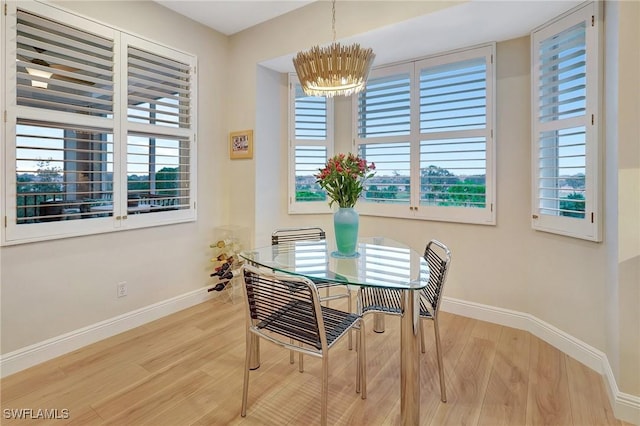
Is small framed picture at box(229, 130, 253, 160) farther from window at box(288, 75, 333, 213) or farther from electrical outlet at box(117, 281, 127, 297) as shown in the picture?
electrical outlet at box(117, 281, 127, 297)

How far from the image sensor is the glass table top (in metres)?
1.65

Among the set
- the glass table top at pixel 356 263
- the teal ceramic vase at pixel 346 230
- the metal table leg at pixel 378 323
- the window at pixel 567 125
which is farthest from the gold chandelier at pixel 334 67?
the metal table leg at pixel 378 323

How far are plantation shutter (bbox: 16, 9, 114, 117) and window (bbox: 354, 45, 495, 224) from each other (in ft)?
7.75

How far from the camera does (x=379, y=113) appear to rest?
347 cm

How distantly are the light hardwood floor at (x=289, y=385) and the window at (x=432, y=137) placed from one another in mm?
1219

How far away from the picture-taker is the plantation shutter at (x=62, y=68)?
7.17 ft

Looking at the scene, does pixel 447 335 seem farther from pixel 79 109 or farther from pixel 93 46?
pixel 93 46

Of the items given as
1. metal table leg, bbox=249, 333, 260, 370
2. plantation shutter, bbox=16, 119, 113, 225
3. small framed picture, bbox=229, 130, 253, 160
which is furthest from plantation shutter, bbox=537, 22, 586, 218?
plantation shutter, bbox=16, 119, 113, 225

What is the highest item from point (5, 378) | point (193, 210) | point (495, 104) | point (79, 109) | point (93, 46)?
point (93, 46)

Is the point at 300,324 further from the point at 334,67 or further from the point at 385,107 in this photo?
the point at 385,107

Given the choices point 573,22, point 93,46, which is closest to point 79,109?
point 93,46

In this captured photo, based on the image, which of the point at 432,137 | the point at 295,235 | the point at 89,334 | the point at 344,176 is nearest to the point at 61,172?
the point at 89,334

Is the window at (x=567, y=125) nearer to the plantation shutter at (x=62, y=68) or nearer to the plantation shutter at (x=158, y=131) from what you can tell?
the plantation shutter at (x=158, y=131)

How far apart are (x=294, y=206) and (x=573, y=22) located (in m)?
2.81
